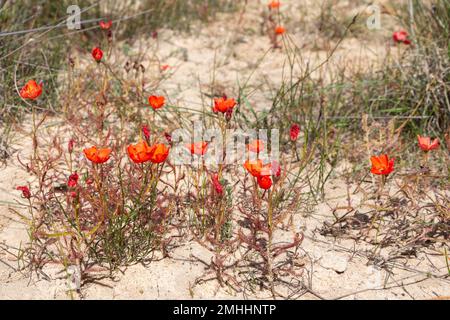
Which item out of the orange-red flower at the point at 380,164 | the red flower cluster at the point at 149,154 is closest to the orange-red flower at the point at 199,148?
the red flower cluster at the point at 149,154

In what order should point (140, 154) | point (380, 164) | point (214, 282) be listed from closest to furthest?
1. point (140, 154)
2. point (214, 282)
3. point (380, 164)

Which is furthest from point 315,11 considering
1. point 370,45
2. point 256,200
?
point 256,200

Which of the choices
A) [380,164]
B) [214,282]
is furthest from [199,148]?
[380,164]

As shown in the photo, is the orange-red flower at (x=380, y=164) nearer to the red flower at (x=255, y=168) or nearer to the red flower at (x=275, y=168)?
the red flower at (x=275, y=168)

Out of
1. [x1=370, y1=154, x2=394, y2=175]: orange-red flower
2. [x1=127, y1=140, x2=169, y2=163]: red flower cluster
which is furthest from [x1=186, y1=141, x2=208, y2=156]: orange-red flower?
[x1=370, y1=154, x2=394, y2=175]: orange-red flower

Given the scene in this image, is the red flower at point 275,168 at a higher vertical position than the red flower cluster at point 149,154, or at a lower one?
lower

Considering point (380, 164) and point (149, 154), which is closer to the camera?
point (149, 154)

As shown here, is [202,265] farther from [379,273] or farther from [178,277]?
[379,273]

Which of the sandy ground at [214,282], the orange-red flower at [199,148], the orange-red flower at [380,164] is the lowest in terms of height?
the sandy ground at [214,282]

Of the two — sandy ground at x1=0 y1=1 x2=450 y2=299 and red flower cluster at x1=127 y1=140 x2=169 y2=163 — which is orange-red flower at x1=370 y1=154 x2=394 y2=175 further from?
red flower cluster at x1=127 y1=140 x2=169 y2=163

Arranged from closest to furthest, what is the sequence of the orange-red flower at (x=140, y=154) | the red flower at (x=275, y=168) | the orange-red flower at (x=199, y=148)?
the orange-red flower at (x=140, y=154)
the red flower at (x=275, y=168)
the orange-red flower at (x=199, y=148)

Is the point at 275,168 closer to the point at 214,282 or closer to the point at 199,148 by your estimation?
the point at 199,148

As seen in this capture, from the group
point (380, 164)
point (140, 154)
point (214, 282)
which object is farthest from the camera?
point (380, 164)

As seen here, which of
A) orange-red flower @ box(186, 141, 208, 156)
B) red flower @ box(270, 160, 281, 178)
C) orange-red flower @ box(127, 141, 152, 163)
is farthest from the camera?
orange-red flower @ box(186, 141, 208, 156)
